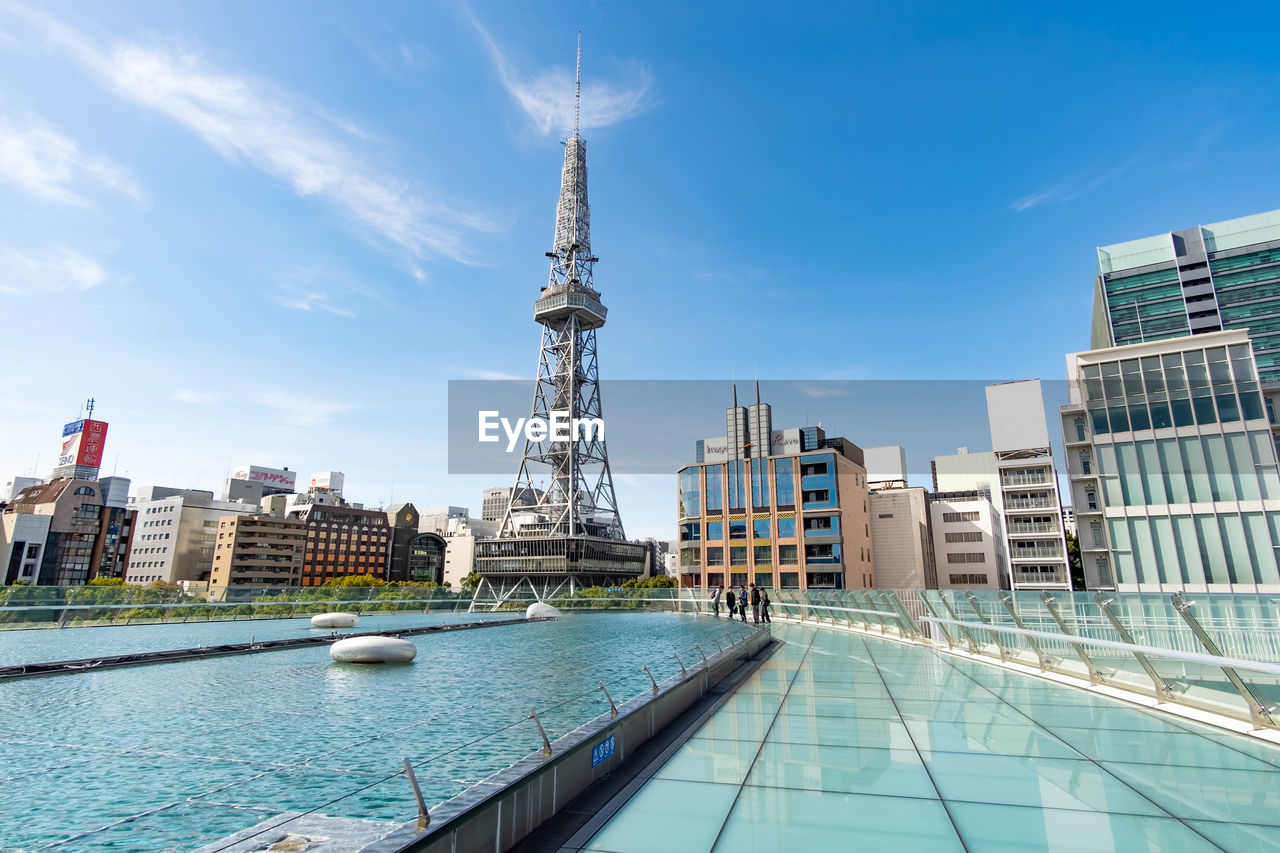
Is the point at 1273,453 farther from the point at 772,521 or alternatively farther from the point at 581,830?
Answer: the point at 581,830

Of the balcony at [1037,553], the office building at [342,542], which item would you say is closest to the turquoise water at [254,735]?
the balcony at [1037,553]

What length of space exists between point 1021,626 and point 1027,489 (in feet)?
175

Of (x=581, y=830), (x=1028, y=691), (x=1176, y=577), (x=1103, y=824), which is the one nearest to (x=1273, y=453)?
(x=1176, y=577)

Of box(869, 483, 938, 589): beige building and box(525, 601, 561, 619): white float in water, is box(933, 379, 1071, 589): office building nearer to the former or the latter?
box(869, 483, 938, 589): beige building

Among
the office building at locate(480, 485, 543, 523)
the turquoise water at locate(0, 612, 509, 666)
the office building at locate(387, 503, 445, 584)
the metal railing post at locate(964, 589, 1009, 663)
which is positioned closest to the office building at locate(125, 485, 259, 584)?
the office building at locate(387, 503, 445, 584)

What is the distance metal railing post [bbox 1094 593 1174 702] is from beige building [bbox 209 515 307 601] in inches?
4598

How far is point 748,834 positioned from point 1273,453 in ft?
148

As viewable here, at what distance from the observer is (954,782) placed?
5.32m

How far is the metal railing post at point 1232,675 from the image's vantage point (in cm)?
662

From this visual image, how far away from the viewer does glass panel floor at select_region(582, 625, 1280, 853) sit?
426cm

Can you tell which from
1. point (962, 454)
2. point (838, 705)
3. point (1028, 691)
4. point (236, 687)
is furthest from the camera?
point (962, 454)

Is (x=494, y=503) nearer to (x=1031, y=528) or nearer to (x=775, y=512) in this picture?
(x=775, y=512)

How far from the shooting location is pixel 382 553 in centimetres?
12481

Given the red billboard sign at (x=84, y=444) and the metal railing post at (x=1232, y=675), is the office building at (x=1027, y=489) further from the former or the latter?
the red billboard sign at (x=84, y=444)
